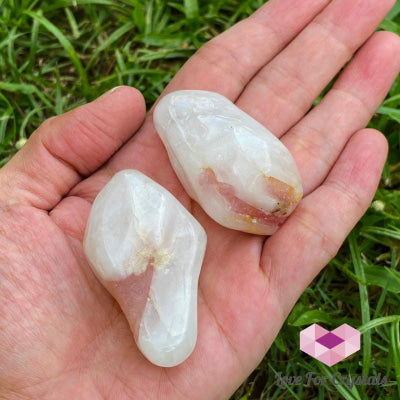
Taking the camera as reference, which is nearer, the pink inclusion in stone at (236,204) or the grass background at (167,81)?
the pink inclusion in stone at (236,204)

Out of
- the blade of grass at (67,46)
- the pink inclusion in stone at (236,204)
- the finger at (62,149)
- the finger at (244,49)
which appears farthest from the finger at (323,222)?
the blade of grass at (67,46)

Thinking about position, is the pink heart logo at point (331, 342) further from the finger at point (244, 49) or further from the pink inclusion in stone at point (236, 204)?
the finger at point (244, 49)

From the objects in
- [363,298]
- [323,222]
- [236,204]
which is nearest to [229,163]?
[236,204]

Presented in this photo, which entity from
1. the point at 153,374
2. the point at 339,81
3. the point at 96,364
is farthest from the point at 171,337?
the point at 339,81

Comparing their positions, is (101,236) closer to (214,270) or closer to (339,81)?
(214,270)

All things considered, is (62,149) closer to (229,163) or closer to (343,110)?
(229,163)

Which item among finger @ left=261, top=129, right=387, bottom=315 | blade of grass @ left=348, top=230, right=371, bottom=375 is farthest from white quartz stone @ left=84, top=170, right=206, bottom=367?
blade of grass @ left=348, top=230, right=371, bottom=375
